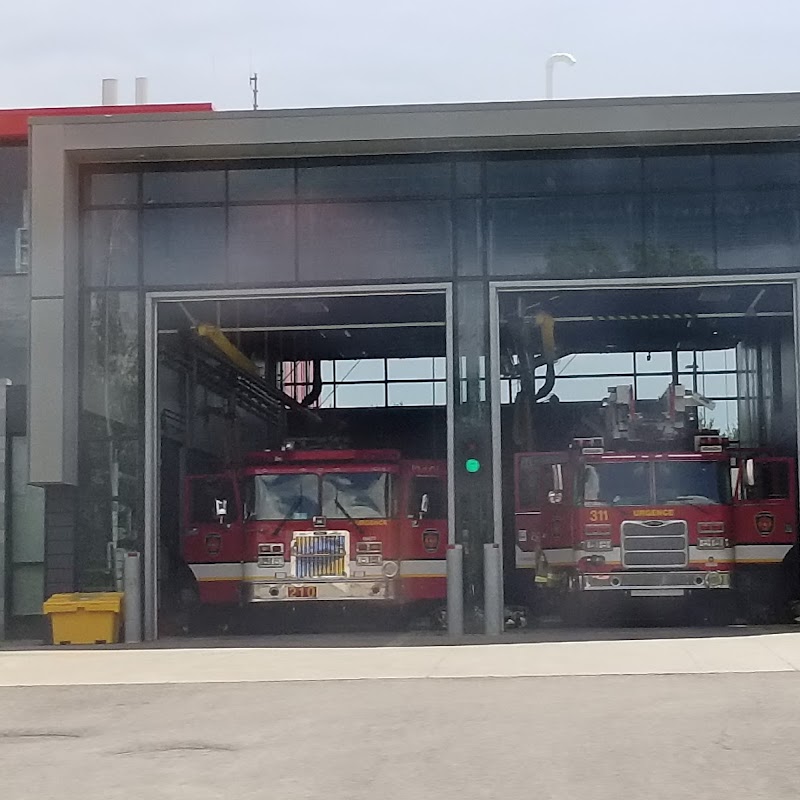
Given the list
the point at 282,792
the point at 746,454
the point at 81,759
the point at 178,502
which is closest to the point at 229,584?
the point at 178,502

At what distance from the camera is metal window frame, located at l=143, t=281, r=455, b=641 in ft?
66.6

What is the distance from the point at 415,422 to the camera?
40.5m

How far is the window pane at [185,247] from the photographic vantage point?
20.9 metres

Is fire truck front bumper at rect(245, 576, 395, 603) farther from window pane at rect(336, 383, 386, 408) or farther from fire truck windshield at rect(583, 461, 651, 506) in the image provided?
window pane at rect(336, 383, 386, 408)

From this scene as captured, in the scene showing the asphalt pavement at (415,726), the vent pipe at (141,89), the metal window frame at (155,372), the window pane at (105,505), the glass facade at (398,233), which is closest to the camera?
the asphalt pavement at (415,726)

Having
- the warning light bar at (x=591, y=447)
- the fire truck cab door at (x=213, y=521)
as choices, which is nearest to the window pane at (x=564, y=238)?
Result: the warning light bar at (x=591, y=447)

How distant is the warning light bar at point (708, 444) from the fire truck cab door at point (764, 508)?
1.65 feet

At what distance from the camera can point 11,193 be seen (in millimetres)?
24234

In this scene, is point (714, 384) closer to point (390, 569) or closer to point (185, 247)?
point (390, 569)

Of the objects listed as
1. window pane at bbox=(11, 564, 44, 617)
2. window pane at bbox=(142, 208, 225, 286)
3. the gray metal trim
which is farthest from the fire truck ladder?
the gray metal trim

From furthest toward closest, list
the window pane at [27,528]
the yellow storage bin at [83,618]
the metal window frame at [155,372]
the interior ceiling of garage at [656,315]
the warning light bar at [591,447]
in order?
the interior ceiling of garage at [656,315] < the warning light bar at [591,447] < the window pane at [27,528] < the metal window frame at [155,372] < the yellow storage bin at [83,618]

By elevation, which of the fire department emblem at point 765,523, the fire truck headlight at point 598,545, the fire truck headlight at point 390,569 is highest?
the fire department emblem at point 765,523

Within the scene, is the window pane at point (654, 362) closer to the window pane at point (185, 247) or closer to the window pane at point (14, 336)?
the window pane at point (185, 247)

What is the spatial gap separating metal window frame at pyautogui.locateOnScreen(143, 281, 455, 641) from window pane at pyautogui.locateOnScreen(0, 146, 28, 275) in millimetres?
4148
